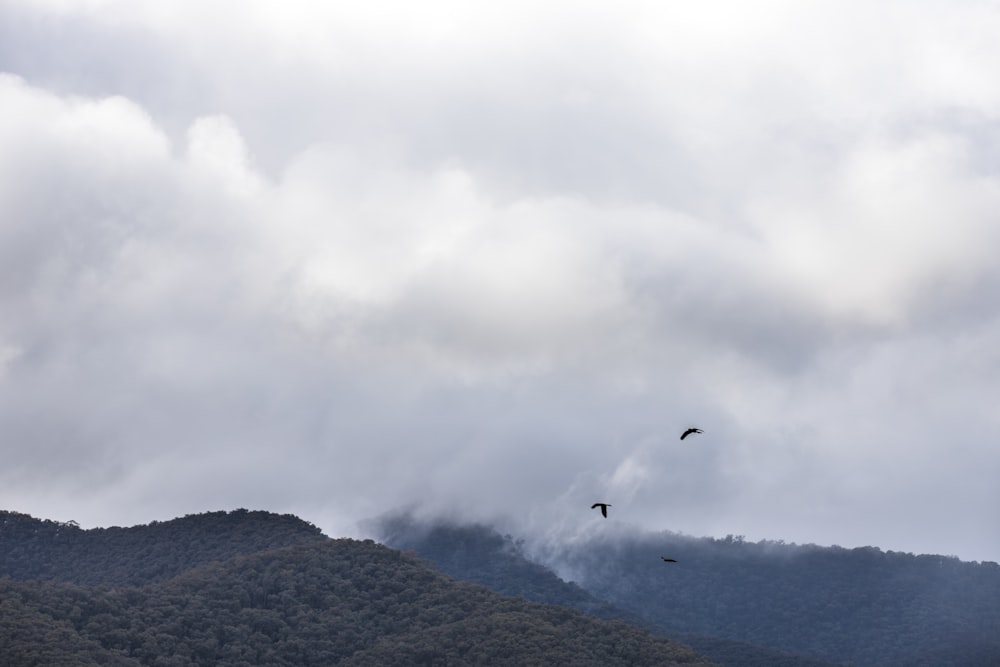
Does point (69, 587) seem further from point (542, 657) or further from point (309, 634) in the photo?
point (542, 657)

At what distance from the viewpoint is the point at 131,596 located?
197000 mm

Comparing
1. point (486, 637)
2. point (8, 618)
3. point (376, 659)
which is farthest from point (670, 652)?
point (8, 618)

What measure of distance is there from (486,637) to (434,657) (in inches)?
336

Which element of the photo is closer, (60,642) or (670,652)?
(60,642)

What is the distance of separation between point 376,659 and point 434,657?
8613mm

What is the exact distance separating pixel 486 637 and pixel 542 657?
10.9 metres

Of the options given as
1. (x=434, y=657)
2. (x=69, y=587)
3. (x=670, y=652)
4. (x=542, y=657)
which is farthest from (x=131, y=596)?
(x=670, y=652)

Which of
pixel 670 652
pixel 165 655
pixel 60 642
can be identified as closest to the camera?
pixel 60 642

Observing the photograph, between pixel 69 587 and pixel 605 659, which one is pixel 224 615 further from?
pixel 605 659

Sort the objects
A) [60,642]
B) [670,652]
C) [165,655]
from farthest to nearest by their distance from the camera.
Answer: [670,652], [165,655], [60,642]

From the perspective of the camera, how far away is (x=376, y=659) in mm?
189750

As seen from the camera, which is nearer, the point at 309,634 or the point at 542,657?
the point at 542,657

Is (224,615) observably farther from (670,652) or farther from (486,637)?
(670,652)

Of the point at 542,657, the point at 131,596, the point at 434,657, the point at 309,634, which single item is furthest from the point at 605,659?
the point at 131,596
